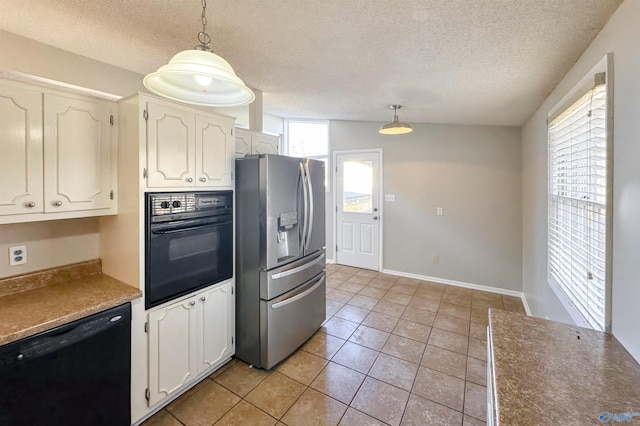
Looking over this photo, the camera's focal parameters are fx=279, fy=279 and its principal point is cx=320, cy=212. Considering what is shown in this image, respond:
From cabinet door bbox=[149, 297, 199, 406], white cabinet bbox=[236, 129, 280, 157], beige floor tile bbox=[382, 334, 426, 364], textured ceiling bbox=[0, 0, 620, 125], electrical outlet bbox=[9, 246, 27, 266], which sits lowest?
beige floor tile bbox=[382, 334, 426, 364]

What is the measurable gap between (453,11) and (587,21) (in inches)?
25.4

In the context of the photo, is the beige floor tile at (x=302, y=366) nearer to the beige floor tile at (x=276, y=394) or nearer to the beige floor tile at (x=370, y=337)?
the beige floor tile at (x=276, y=394)

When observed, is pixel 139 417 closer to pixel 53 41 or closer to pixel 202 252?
pixel 202 252

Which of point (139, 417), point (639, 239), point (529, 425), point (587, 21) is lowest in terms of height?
point (139, 417)

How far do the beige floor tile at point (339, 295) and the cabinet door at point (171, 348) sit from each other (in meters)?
2.07

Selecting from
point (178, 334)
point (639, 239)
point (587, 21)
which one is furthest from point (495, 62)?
point (178, 334)

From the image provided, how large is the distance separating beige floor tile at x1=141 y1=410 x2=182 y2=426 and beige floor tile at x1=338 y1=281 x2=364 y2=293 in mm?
2635

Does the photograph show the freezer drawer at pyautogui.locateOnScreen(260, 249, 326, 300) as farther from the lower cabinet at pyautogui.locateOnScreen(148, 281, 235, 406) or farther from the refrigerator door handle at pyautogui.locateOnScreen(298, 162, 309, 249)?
the lower cabinet at pyautogui.locateOnScreen(148, 281, 235, 406)

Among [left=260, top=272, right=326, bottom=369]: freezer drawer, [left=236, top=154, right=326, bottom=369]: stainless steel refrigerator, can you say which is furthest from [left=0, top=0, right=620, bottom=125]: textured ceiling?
[left=260, top=272, right=326, bottom=369]: freezer drawer

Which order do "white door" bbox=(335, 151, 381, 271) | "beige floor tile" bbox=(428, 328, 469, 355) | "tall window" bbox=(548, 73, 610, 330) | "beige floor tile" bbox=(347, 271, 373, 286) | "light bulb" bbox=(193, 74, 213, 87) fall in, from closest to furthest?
1. "light bulb" bbox=(193, 74, 213, 87)
2. "tall window" bbox=(548, 73, 610, 330)
3. "beige floor tile" bbox=(428, 328, 469, 355)
4. "beige floor tile" bbox=(347, 271, 373, 286)
5. "white door" bbox=(335, 151, 381, 271)

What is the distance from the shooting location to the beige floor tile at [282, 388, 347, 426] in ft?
5.96

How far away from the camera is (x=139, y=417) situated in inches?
69.3

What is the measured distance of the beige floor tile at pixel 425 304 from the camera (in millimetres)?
3482

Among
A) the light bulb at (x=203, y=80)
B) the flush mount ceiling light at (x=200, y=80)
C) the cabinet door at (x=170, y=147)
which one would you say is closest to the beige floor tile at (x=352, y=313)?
Result: the cabinet door at (x=170, y=147)
